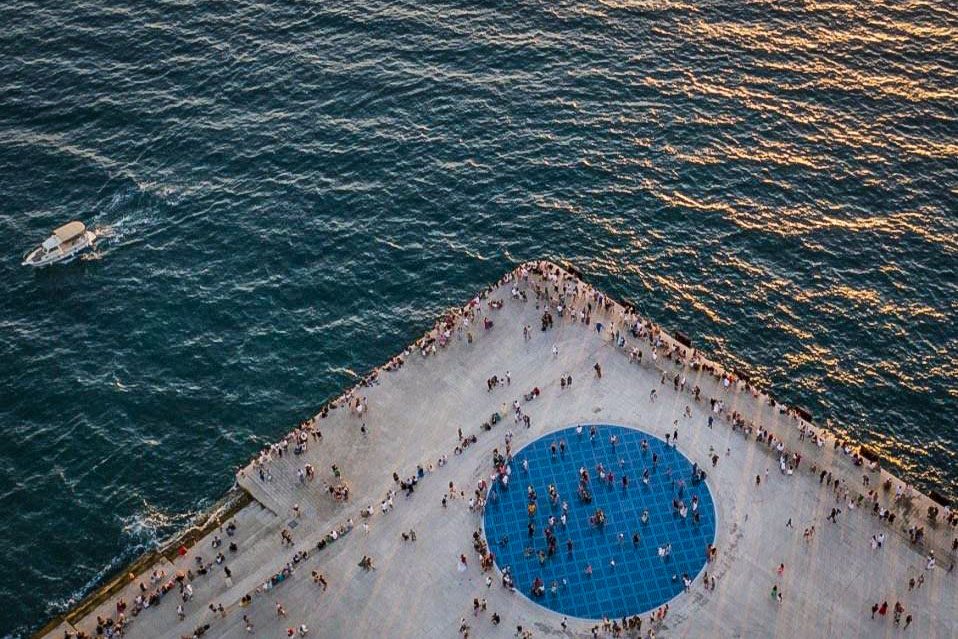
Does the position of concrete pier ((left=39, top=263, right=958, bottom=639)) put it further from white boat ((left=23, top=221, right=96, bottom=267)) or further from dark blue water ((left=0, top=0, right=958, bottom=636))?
white boat ((left=23, top=221, right=96, bottom=267))

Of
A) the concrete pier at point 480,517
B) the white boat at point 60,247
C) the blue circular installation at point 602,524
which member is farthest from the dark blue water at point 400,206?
the blue circular installation at point 602,524

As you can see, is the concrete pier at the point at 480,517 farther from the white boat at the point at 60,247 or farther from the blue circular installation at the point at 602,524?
the white boat at the point at 60,247

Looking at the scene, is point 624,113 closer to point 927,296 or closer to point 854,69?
point 854,69

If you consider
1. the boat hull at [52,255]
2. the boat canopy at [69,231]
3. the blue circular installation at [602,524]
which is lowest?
the boat hull at [52,255]

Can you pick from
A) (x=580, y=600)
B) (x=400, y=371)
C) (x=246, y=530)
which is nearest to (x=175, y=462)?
(x=246, y=530)

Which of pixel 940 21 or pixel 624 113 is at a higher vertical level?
pixel 940 21

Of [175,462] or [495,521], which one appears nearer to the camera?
[495,521]

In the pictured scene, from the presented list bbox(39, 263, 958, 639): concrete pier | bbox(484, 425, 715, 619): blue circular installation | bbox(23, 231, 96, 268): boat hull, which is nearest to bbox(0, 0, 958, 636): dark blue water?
bbox(23, 231, 96, 268): boat hull
